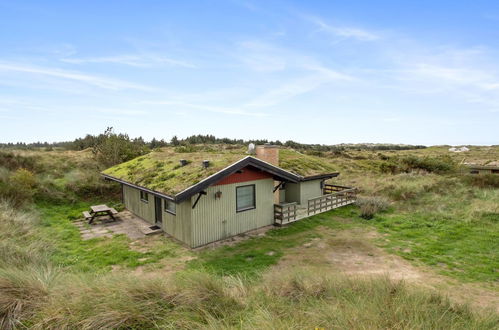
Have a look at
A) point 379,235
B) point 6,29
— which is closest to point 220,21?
point 6,29

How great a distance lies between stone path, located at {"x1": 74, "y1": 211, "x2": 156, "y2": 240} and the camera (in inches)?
428

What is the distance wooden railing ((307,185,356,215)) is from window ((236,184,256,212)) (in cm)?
389

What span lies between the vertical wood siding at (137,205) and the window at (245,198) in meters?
4.30

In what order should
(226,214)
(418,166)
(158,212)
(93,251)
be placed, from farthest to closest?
(418,166) < (158,212) < (226,214) < (93,251)

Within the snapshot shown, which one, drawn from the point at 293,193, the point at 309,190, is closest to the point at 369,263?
the point at 293,193

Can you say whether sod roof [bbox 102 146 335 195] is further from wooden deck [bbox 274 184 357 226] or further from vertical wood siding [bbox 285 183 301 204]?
wooden deck [bbox 274 184 357 226]

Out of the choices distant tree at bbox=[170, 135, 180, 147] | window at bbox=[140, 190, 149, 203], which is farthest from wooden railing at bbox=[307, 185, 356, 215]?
distant tree at bbox=[170, 135, 180, 147]

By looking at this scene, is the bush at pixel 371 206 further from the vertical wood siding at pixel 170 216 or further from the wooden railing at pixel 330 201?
the vertical wood siding at pixel 170 216

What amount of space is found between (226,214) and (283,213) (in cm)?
316

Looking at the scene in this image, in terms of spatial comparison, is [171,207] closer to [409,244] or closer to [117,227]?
[117,227]

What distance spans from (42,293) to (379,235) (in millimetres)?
11541

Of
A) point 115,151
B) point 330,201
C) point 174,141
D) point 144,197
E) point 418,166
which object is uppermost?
point 174,141

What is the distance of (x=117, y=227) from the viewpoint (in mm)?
11945

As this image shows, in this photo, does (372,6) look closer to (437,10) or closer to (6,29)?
(437,10)
